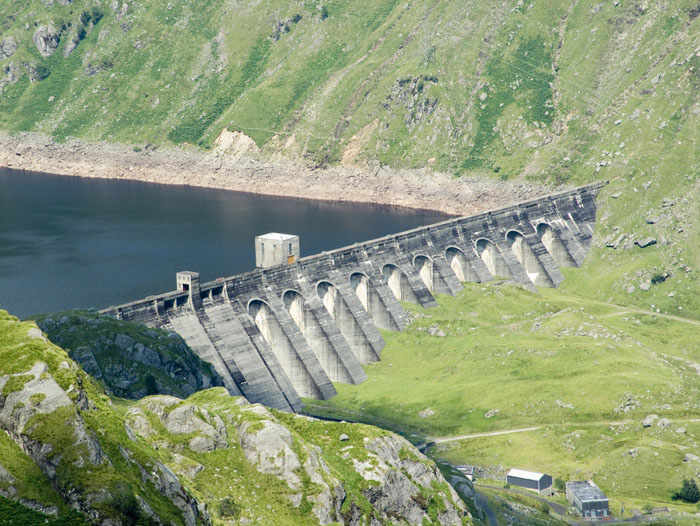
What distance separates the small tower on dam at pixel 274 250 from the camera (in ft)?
476

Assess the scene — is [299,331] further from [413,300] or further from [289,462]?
[289,462]

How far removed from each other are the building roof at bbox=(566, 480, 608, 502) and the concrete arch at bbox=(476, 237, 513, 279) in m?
85.1

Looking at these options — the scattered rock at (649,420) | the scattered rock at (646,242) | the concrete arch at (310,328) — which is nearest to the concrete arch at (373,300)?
the concrete arch at (310,328)

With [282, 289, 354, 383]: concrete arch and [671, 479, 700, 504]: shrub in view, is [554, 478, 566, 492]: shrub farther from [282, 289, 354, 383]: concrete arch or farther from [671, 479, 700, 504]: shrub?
[282, 289, 354, 383]: concrete arch

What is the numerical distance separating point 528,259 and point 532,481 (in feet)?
304

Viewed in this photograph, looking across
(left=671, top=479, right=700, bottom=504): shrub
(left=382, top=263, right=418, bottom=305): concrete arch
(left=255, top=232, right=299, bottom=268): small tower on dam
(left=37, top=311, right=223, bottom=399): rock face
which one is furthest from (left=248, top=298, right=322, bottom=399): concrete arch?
(left=671, top=479, right=700, bottom=504): shrub

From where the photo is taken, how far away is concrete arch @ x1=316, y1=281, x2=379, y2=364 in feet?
498

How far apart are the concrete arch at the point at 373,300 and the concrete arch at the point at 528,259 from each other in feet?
142

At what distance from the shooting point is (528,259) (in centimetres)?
19275

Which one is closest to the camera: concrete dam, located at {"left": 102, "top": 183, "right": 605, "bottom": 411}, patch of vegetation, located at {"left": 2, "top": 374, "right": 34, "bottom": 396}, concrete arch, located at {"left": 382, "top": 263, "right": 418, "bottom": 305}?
patch of vegetation, located at {"left": 2, "top": 374, "right": 34, "bottom": 396}

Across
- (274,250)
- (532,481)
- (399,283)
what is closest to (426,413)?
(532,481)

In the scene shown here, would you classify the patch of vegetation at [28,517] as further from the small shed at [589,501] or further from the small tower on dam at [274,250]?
the small tower on dam at [274,250]

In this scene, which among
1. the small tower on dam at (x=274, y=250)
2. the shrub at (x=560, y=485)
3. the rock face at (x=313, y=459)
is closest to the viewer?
the rock face at (x=313, y=459)

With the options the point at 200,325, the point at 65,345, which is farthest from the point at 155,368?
the point at 200,325
